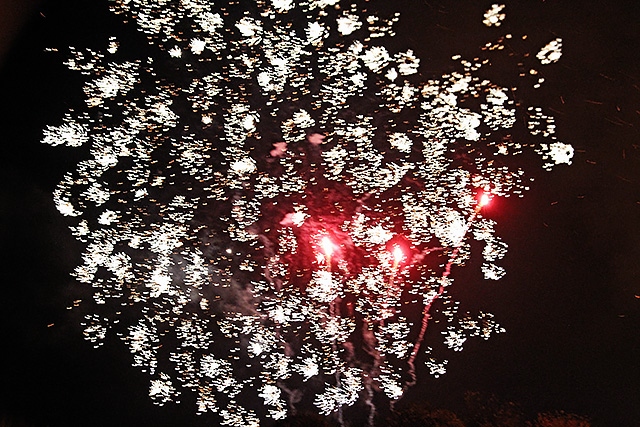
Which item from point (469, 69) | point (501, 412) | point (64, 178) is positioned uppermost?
point (469, 69)

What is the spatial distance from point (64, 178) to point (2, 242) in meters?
0.92

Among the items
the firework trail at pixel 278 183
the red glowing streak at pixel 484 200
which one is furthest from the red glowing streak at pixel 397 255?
the red glowing streak at pixel 484 200

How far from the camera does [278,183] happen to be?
3768 mm

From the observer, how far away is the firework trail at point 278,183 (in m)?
3.41

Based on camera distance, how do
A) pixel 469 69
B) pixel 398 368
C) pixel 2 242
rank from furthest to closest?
pixel 398 368 → pixel 2 242 → pixel 469 69

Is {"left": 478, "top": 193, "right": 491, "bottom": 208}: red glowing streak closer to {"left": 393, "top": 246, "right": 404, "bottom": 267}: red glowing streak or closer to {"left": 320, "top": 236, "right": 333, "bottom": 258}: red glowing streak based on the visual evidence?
{"left": 393, "top": 246, "right": 404, "bottom": 267}: red glowing streak

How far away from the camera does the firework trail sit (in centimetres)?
341

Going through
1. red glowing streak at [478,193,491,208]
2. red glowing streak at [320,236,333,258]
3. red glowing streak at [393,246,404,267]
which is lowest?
red glowing streak at [393,246,404,267]

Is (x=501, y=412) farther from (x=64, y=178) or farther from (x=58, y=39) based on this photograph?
(x=58, y=39)

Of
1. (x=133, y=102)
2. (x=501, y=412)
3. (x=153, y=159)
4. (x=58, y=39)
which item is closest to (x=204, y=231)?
(x=153, y=159)

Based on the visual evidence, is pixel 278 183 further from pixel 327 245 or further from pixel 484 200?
pixel 484 200

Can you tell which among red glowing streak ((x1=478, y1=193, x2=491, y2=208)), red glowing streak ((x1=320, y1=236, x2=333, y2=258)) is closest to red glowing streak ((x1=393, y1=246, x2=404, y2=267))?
red glowing streak ((x1=320, y1=236, x2=333, y2=258))

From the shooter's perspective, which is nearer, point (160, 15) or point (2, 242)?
point (160, 15)

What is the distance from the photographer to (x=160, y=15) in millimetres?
3447
